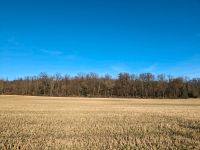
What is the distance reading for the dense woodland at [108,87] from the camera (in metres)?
138

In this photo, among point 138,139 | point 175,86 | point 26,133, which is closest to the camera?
point 138,139

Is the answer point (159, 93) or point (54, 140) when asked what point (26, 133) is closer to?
point (54, 140)

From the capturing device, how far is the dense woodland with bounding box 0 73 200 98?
452 ft

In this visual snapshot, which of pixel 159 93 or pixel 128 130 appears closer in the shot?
pixel 128 130

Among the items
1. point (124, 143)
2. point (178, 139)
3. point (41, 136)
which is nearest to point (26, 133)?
point (41, 136)

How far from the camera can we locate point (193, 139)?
1462 centimetres

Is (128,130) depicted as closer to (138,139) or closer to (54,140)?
(138,139)

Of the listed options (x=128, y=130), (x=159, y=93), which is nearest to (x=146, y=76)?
(x=159, y=93)

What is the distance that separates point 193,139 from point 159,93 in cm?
12549

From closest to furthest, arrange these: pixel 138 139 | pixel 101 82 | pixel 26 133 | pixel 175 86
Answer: pixel 138 139 < pixel 26 133 < pixel 175 86 < pixel 101 82

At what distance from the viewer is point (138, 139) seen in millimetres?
14195

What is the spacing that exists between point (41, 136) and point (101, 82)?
5329 inches

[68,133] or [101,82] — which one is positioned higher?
→ [101,82]

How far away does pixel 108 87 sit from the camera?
468 feet
